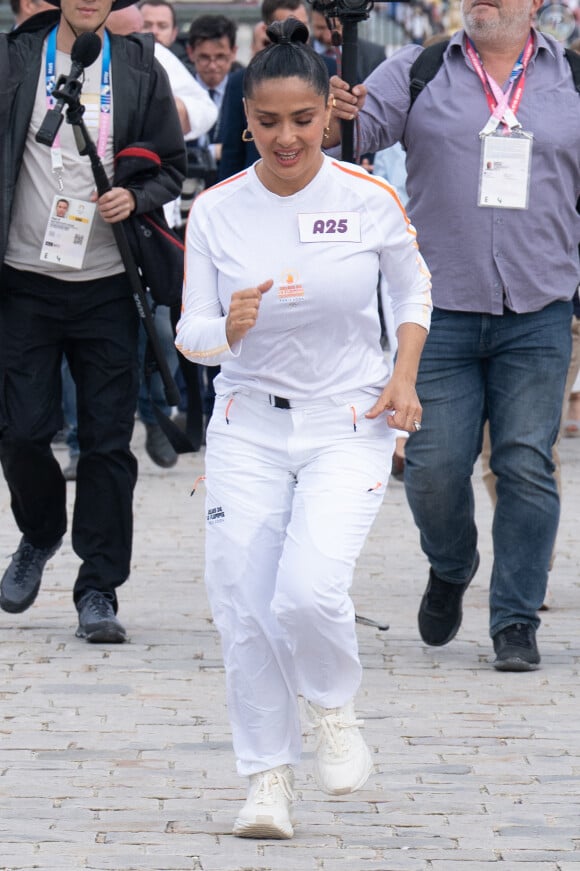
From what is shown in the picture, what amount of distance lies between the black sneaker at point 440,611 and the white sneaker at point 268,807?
6.52 feet

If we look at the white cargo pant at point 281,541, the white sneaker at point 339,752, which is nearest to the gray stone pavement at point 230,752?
the white sneaker at point 339,752

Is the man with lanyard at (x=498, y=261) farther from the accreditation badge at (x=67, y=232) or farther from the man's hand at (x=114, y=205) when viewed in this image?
the accreditation badge at (x=67, y=232)

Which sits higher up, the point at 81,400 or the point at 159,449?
the point at 81,400

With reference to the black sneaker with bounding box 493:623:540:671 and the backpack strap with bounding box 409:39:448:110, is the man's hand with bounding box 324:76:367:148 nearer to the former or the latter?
the backpack strap with bounding box 409:39:448:110

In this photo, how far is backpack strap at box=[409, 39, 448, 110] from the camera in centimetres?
604

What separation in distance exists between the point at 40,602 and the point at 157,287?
1.50 meters

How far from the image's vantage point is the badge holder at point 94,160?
5918 millimetres

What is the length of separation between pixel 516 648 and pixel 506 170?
5.06ft

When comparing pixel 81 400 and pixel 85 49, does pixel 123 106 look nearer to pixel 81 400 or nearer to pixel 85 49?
pixel 85 49

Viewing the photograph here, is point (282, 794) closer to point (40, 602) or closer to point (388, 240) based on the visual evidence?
point (388, 240)

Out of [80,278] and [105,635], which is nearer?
[80,278]

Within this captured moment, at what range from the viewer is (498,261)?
5988mm

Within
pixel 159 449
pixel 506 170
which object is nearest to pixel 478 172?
pixel 506 170

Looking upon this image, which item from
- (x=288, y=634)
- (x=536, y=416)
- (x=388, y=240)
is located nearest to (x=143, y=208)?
(x=536, y=416)
